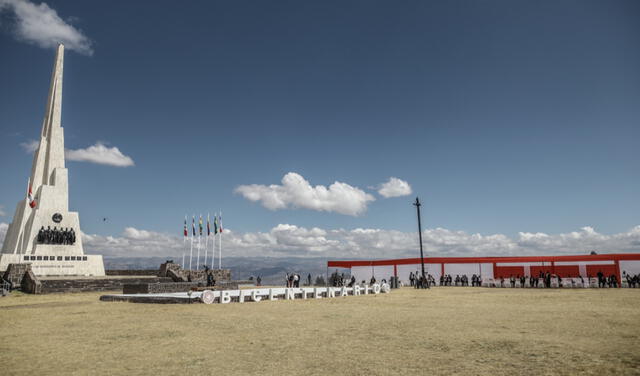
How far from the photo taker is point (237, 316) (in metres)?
17.0

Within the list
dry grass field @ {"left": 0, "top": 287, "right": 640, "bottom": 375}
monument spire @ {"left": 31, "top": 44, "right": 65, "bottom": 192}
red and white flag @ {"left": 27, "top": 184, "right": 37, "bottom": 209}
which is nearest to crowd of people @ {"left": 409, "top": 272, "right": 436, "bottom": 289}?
dry grass field @ {"left": 0, "top": 287, "right": 640, "bottom": 375}

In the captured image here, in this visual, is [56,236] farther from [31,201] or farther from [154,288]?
[154,288]

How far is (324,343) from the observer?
10.9 meters

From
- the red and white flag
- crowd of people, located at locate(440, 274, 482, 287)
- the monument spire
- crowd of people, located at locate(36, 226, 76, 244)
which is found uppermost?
the monument spire

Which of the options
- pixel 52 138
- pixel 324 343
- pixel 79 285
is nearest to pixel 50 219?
pixel 52 138

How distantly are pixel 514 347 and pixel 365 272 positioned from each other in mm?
40460

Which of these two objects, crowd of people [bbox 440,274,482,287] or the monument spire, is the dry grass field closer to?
crowd of people [bbox 440,274,482,287]

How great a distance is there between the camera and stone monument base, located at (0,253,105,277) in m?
40.3

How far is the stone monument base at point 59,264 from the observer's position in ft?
132

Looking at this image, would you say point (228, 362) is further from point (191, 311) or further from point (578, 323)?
point (578, 323)

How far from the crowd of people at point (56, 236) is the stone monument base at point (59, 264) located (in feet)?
6.00

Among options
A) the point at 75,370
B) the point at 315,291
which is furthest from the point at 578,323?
the point at 315,291

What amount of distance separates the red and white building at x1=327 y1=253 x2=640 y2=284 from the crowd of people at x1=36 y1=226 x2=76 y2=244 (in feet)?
103

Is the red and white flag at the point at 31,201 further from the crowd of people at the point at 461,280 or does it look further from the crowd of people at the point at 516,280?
Answer: the crowd of people at the point at 461,280
